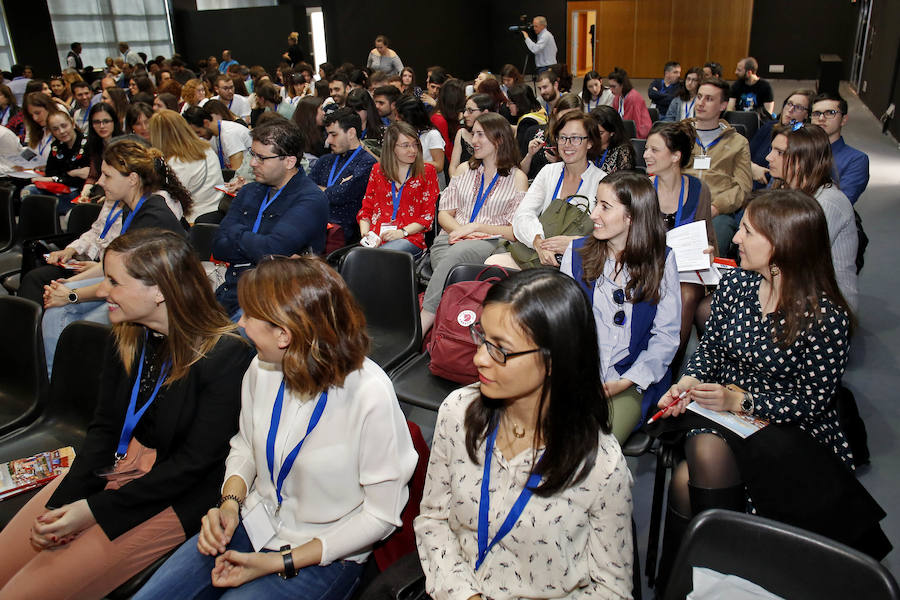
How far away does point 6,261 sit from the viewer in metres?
5.57

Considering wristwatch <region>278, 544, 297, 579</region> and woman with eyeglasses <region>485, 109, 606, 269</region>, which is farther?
woman with eyeglasses <region>485, 109, 606, 269</region>

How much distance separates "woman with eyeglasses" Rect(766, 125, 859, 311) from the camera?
Answer: 318cm

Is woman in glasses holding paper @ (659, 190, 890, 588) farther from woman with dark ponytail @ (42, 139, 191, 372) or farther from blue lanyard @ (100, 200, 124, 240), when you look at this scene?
blue lanyard @ (100, 200, 124, 240)

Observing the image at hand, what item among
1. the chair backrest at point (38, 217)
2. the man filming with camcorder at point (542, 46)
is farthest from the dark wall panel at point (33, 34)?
the chair backrest at point (38, 217)

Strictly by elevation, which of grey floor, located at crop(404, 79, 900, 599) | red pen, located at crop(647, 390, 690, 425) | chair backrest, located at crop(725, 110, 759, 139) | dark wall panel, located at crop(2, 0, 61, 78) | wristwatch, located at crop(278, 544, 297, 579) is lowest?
grey floor, located at crop(404, 79, 900, 599)

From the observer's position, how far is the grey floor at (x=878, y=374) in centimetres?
262

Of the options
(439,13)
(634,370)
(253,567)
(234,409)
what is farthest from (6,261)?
(439,13)

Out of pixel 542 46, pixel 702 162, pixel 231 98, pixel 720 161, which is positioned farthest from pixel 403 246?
pixel 542 46

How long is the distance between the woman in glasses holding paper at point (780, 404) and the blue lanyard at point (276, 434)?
3.84 feet

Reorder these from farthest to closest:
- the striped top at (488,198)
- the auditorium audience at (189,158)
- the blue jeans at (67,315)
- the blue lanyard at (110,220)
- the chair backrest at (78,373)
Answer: the auditorium audience at (189,158), the striped top at (488,198), the blue lanyard at (110,220), the blue jeans at (67,315), the chair backrest at (78,373)

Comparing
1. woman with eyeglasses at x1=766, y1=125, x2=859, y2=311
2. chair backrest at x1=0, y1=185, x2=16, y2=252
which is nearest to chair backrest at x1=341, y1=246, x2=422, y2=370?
woman with eyeglasses at x1=766, y1=125, x2=859, y2=311

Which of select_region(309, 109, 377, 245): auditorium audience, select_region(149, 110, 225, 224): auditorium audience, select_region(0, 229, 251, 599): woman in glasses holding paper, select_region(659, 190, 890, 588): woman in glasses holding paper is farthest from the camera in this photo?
select_region(149, 110, 225, 224): auditorium audience

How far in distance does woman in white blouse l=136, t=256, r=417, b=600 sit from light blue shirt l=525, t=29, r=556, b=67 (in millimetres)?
10702

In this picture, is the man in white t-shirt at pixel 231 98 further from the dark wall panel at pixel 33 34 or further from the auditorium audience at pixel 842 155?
the dark wall panel at pixel 33 34
